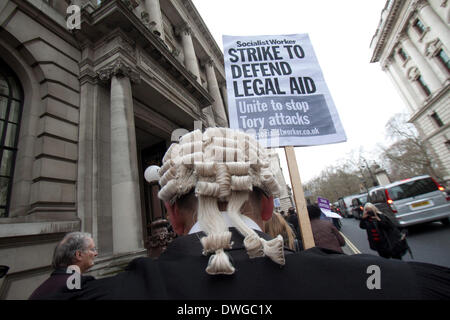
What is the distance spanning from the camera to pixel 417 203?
306 inches

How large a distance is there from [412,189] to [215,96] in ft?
37.4

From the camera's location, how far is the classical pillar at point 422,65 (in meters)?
23.8

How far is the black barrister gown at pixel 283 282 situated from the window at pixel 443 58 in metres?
33.4

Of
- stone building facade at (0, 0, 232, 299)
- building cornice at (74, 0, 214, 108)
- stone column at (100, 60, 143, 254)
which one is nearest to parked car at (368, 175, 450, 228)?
stone building facade at (0, 0, 232, 299)

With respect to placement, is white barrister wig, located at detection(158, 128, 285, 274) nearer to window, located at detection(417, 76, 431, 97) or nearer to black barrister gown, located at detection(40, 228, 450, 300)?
black barrister gown, located at detection(40, 228, 450, 300)

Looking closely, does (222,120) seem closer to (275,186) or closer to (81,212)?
(81,212)

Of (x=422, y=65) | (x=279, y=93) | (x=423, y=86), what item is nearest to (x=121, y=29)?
(x=279, y=93)

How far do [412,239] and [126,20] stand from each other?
465 inches

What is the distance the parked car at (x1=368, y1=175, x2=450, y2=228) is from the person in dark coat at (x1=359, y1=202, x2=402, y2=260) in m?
4.41

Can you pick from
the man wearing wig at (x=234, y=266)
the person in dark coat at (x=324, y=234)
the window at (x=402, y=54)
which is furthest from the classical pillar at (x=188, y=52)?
the window at (x=402, y=54)

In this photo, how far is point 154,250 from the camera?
590cm

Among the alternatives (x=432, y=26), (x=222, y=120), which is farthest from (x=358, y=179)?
(x=222, y=120)

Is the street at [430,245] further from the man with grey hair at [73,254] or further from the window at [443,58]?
the window at [443,58]

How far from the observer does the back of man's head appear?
80.7 inches
